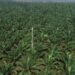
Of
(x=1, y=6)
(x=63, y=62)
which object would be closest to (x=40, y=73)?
(x=63, y=62)

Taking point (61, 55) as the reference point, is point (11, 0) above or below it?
above

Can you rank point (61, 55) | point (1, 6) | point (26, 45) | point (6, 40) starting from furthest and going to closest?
point (1, 6) → point (6, 40) → point (26, 45) → point (61, 55)

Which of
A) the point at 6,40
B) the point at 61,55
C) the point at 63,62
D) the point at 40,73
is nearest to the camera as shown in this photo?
the point at 40,73

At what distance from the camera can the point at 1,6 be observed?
30141 mm

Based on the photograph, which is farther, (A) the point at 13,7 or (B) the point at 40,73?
(A) the point at 13,7

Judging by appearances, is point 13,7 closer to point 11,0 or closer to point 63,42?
point 11,0

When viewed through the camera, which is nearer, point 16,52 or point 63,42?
point 16,52

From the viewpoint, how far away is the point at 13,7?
3105cm

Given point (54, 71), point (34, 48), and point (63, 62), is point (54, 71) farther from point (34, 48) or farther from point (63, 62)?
point (34, 48)

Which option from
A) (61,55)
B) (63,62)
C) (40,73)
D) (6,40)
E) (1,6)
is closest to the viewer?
(40,73)

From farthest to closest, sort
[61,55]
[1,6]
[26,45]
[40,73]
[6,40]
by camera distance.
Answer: [1,6] → [6,40] → [26,45] → [61,55] → [40,73]

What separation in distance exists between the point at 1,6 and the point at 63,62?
2132 cm

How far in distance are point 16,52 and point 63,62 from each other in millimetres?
2138

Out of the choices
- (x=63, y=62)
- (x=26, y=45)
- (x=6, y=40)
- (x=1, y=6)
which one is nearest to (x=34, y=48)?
(x=26, y=45)
